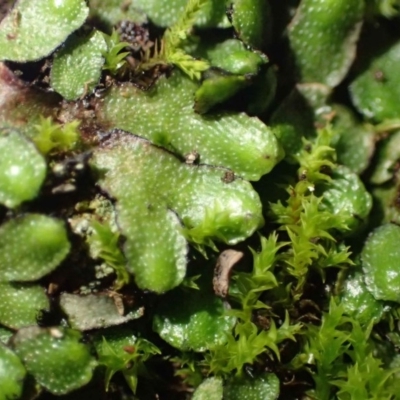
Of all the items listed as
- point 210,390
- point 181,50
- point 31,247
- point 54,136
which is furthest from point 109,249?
point 181,50

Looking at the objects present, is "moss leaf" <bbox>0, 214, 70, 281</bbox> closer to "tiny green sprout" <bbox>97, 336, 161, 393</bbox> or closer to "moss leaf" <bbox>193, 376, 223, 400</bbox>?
"tiny green sprout" <bbox>97, 336, 161, 393</bbox>

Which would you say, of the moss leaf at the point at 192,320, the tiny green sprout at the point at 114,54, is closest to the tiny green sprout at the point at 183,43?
the tiny green sprout at the point at 114,54

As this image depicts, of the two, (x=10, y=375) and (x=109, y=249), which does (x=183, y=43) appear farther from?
(x=10, y=375)

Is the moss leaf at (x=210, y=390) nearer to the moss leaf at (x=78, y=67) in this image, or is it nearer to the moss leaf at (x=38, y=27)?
the moss leaf at (x=78, y=67)

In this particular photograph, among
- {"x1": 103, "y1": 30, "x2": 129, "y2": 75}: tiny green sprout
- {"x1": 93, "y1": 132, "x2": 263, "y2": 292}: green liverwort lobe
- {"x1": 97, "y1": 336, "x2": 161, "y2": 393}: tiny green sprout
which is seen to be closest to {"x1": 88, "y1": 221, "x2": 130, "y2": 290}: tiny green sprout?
{"x1": 93, "y1": 132, "x2": 263, "y2": 292}: green liverwort lobe

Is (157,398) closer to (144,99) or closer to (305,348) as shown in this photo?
(305,348)
